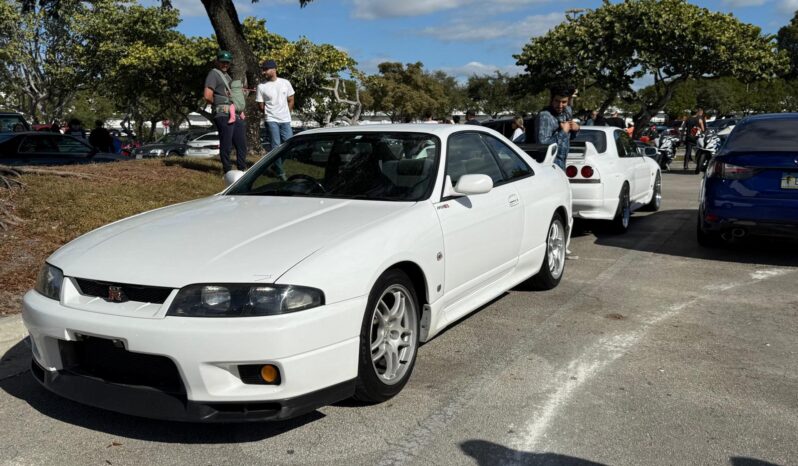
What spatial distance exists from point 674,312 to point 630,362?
138 cm

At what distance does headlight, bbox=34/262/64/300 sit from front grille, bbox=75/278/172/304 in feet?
0.43

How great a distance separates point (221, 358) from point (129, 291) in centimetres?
60

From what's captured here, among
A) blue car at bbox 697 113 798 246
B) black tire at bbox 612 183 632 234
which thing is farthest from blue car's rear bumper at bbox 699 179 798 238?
black tire at bbox 612 183 632 234

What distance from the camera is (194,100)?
40281mm

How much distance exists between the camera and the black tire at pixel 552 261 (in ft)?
19.8

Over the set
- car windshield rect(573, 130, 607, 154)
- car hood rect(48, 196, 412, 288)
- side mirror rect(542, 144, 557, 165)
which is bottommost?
car hood rect(48, 196, 412, 288)

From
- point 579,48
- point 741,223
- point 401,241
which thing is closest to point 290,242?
point 401,241

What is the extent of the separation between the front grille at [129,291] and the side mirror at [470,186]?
6.09 feet

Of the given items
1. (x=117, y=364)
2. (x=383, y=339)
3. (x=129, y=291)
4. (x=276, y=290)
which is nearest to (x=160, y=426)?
(x=117, y=364)

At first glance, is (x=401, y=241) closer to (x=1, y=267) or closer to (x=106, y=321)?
(x=106, y=321)

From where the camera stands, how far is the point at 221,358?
3.05 meters

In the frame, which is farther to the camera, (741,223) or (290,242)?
(741,223)

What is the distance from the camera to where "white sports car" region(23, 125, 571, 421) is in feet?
10.2

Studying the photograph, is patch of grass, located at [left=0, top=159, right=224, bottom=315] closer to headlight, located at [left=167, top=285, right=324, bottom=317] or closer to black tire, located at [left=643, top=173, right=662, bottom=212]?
headlight, located at [left=167, top=285, right=324, bottom=317]
